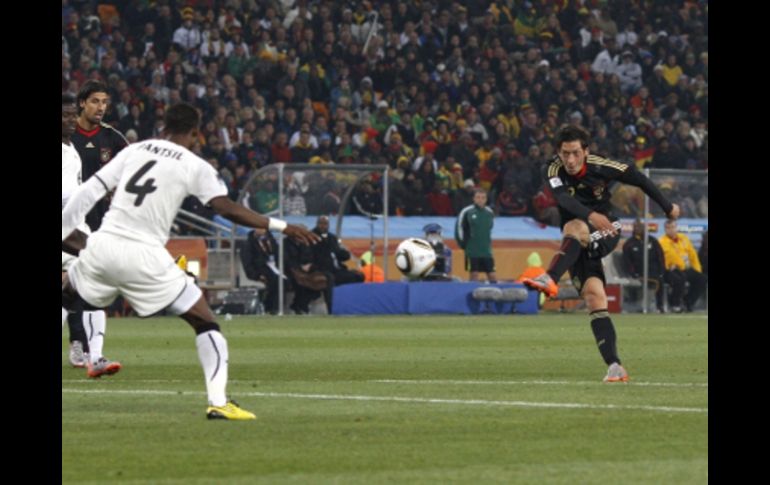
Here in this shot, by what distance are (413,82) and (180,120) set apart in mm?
27358

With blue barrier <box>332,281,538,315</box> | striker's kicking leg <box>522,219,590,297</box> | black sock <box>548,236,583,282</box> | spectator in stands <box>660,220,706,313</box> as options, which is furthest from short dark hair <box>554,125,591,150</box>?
spectator in stands <box>660,220,706,313</box>

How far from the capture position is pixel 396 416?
11.0 m

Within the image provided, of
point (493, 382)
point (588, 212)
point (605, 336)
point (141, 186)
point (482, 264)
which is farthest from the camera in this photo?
point (482, 264)

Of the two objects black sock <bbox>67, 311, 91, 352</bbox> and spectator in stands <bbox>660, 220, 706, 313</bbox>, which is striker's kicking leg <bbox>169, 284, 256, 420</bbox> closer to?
black sock <bbox>67, 311, 91, 352</bbox>

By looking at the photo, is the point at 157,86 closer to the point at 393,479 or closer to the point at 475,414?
the point at 475,414

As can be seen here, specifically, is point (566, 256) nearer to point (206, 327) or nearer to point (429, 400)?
point (429, 400)

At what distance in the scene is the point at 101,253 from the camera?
10.9 metres

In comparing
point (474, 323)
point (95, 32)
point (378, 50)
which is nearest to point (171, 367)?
point (474, 323)

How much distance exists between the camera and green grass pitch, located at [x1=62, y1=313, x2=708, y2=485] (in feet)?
27.5

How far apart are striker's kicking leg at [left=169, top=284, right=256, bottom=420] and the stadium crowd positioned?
19751mm

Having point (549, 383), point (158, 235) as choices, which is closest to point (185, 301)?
point (158, 235)

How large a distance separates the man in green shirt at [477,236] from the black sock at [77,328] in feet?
52.7
